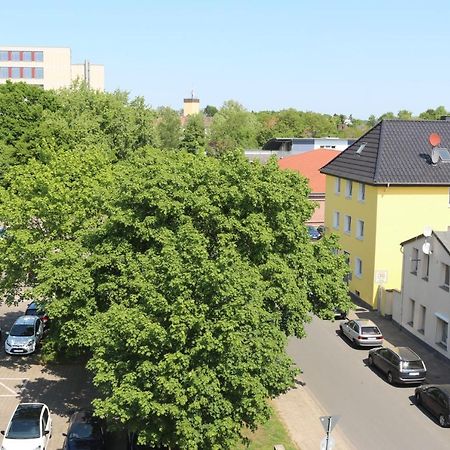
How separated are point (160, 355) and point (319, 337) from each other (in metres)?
18.3

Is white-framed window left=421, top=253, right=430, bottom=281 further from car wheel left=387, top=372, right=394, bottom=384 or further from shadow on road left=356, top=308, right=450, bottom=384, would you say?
car wheel left=387, top=372, right=394, bottom=384

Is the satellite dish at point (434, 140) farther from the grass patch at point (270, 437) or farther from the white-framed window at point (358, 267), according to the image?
the grass patch at point (270, 437)

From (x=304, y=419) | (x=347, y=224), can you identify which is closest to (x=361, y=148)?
(x=347, y=224)

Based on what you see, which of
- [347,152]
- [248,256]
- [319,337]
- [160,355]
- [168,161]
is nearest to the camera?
[160,355]

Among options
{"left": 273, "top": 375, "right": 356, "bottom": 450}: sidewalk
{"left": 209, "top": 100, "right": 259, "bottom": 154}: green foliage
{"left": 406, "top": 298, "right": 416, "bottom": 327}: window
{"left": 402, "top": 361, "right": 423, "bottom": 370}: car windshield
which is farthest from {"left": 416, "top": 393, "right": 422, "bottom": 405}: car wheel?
{"left": 209, "top": 100, "right": 259, "bottom": 154}: green foliage

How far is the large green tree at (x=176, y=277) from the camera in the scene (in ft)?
52.4

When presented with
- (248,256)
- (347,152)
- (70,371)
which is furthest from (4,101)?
(248,256)

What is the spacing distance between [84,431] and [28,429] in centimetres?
202

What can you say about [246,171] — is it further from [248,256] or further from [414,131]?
[414,131]

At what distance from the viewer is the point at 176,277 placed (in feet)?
54.7

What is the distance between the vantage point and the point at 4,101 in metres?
59.8

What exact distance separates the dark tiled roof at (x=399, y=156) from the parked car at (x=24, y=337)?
20.7 meters

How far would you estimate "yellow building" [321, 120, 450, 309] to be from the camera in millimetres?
37250

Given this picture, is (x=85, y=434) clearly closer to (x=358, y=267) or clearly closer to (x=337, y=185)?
(x=358, y=267)
